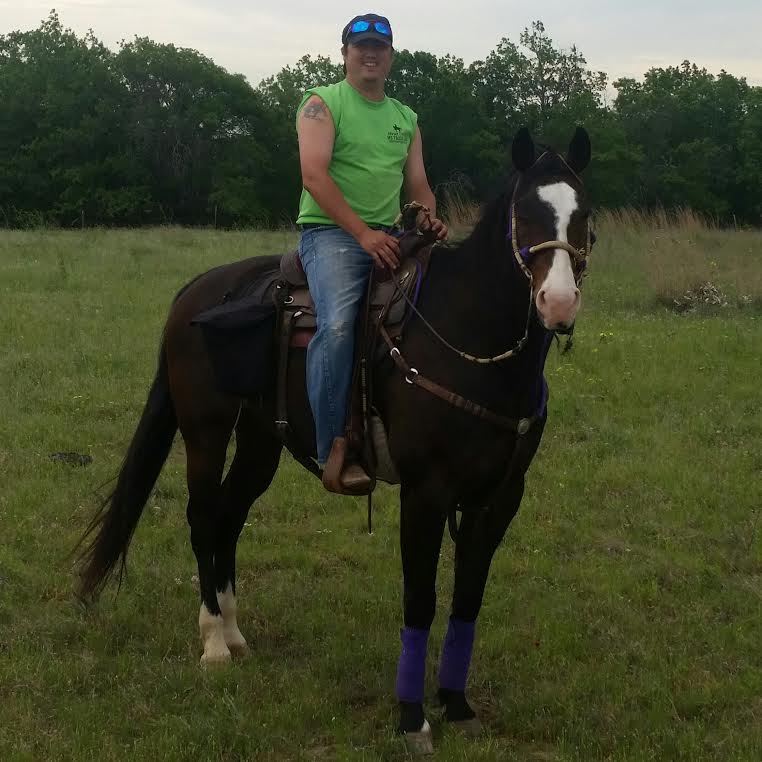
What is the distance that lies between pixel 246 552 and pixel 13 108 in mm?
59268

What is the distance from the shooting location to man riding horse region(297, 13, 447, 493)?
13.4 feet

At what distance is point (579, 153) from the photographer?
366 cm

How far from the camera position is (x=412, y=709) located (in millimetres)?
4059

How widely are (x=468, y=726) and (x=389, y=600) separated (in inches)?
55.8

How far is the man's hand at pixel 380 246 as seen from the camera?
4.02 metres

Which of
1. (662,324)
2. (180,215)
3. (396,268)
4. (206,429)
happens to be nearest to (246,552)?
(206,429)

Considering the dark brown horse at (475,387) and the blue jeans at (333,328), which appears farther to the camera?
the blue jeans at (333,328)

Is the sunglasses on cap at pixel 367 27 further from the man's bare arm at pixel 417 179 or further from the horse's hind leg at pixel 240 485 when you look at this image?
the horse's hind leg at pixel 240 485

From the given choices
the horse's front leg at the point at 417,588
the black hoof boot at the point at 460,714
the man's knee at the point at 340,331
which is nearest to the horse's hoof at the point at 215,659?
the horse's front leg at the point at 417,588

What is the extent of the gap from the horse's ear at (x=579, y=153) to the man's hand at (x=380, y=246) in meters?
0.85

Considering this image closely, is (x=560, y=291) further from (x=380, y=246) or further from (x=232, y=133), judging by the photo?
(x=232, y=133)

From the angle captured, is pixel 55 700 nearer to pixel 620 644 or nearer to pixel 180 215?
pixel 620 644

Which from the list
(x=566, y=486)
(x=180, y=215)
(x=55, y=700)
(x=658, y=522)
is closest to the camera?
(x=55, y=700)

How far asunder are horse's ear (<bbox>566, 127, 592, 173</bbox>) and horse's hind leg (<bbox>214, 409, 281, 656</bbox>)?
2.30 meters
